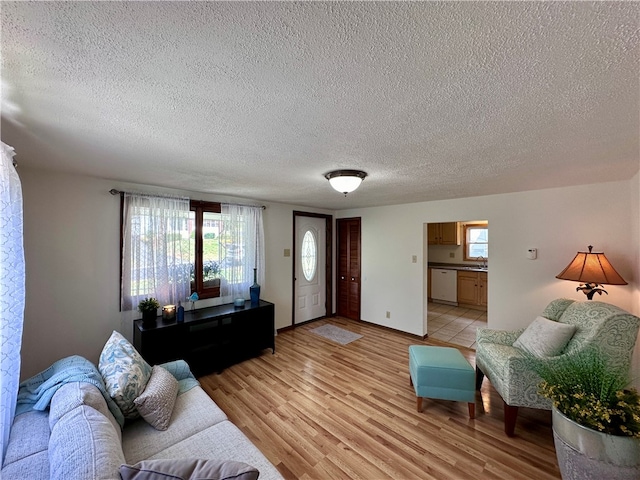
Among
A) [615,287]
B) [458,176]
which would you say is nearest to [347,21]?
[458,176]

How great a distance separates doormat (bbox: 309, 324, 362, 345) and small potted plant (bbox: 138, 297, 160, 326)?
253 centimetres

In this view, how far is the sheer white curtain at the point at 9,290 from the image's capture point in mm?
1297

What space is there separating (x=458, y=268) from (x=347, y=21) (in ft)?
20.8

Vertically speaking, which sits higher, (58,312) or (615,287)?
(615,287)

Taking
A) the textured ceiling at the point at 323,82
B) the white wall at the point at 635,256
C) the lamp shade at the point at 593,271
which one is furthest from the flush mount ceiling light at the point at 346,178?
the white wall at the point at 635,256

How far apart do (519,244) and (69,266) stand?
5285mm

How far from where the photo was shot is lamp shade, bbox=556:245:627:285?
2.35m

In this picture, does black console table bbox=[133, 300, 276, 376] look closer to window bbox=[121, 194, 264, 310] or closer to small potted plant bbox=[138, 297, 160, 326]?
small potted plant bbox=[138, 297, 160, 326]

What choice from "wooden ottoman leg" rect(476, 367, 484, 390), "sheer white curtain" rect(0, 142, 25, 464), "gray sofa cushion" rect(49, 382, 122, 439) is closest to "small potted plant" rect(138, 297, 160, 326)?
"sheer white curtain" rect(0, 142, 25, 464)

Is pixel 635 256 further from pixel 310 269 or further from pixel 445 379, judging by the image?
pixel 310 269

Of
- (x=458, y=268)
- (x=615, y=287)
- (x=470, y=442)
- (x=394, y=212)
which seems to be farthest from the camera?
(x=458, y=268)

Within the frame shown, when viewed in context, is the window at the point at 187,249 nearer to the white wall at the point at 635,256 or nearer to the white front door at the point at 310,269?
the white front door at the point at 310,269

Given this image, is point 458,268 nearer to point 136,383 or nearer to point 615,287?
point 615,287

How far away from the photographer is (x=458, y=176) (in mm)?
2527
